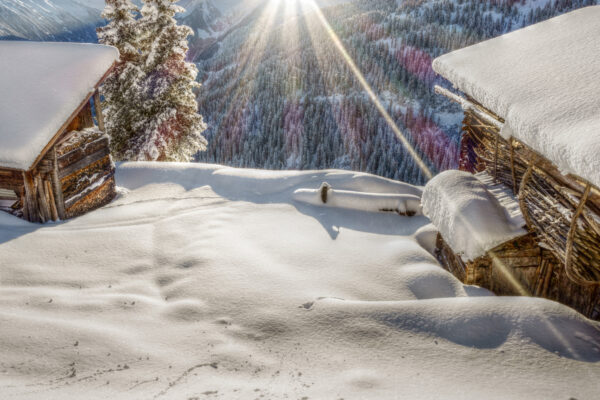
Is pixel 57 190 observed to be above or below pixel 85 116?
below

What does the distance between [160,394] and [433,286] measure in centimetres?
471

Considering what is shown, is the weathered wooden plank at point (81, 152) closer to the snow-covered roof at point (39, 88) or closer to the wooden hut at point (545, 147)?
the snow-covered roof at point (39, 88)

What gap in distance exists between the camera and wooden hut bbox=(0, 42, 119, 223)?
9773 millimetres

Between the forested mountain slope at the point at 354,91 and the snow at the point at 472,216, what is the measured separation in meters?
53.3

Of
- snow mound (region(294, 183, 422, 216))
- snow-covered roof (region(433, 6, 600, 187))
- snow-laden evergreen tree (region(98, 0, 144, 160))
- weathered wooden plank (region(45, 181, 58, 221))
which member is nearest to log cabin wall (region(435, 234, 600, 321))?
snow-covered roof (region(433, 6, 600, 187))

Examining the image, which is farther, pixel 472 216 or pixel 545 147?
pixel 472 216

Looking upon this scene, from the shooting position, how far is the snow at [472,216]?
673cm

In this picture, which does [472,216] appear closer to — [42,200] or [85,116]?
[42,200]

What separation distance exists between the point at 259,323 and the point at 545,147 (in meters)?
4.10

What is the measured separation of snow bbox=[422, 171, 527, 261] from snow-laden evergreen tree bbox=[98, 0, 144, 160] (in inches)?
608

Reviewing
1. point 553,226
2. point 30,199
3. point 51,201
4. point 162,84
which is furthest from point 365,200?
point 162,84

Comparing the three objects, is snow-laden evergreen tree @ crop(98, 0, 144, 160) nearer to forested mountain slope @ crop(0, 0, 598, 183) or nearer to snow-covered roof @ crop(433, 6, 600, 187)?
snow-covered roof @ crop(433, 6, 600, 187)

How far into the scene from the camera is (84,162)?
11883 mm

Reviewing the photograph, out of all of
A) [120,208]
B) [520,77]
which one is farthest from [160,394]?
[120,208]
